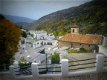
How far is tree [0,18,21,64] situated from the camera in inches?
124

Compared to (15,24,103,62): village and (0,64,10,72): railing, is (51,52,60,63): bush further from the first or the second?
(0,64,10,72): railing

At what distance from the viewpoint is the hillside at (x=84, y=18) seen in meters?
2.98

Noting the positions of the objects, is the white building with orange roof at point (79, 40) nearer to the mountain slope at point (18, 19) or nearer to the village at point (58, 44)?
the village at point (58, 44)

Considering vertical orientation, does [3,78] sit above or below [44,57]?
below

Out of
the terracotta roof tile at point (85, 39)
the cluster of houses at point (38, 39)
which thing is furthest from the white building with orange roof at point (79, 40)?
the cluster of houses at point (38, 39)

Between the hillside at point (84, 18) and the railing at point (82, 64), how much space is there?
37cm

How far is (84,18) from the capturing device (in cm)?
300

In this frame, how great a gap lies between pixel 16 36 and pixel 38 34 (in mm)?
297

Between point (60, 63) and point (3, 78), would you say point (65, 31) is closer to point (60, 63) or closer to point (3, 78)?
point (60, 63)

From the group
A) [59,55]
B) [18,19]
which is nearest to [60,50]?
[59,55]

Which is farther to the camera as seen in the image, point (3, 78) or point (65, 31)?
point (3, 78)

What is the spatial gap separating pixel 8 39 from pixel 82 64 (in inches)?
40.7

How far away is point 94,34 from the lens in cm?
298

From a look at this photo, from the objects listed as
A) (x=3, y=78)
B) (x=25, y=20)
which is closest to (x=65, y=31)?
(x=25, y=20)
